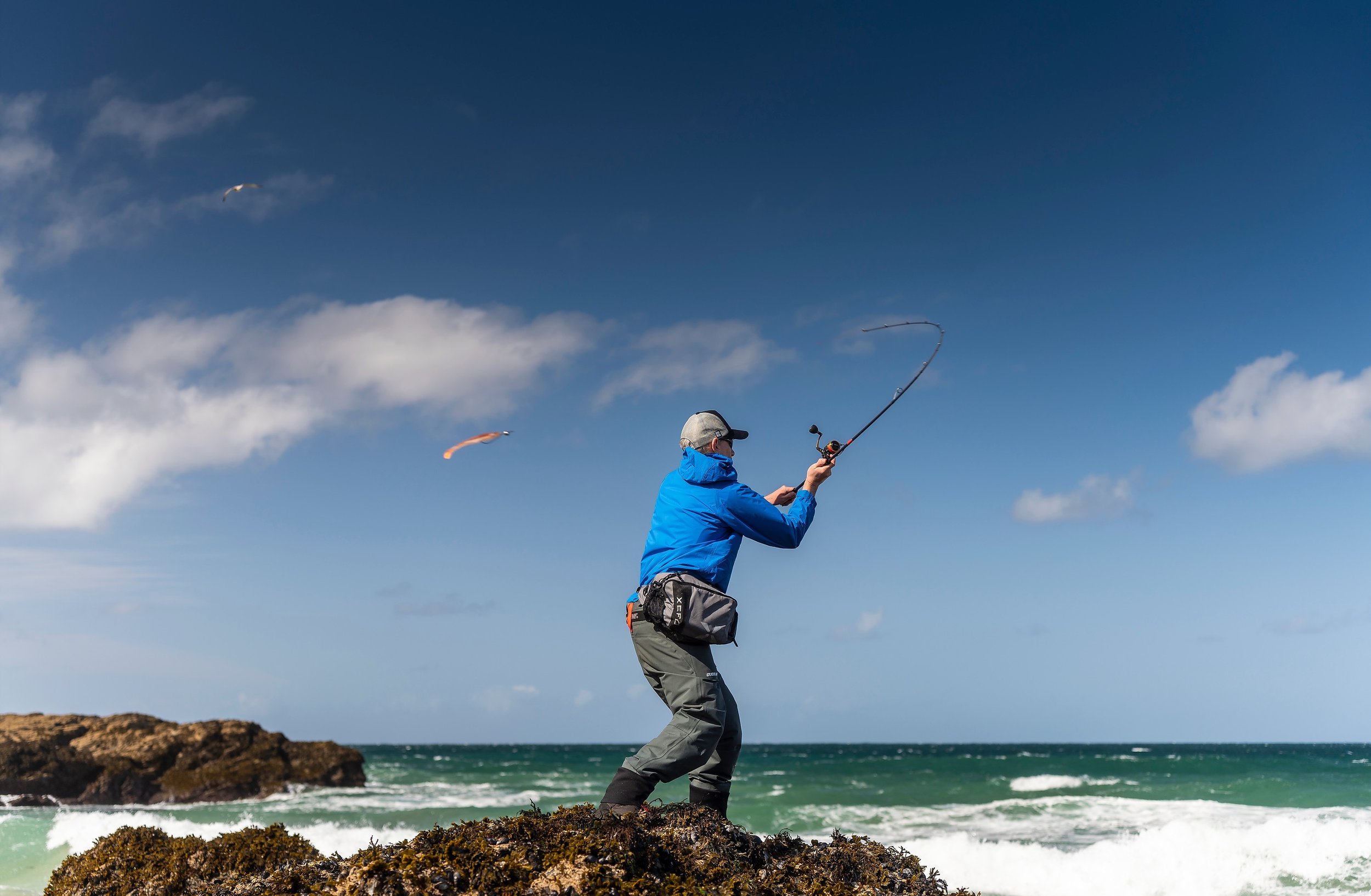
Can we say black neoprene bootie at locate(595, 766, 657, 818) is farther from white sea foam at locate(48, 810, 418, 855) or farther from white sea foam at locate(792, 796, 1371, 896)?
white sea foam at locate(792, 796, 1371, 896)

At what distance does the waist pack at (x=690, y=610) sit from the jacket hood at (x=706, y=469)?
47cm

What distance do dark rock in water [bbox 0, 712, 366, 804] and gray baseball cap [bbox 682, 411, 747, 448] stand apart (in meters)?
27.7

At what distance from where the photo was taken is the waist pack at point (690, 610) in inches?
163

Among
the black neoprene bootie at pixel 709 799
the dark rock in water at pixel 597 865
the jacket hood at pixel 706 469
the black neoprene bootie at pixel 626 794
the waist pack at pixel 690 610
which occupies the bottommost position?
the dark rock in water at pixel 597 865

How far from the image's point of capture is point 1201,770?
4091 centimetres

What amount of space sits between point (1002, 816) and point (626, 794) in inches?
757

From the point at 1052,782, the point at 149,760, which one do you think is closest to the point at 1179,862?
the point at 149,760

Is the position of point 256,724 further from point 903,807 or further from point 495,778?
point 903,807

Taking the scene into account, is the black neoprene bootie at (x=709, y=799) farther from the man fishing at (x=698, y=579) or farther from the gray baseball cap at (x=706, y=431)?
the gray baseball cap at (x=706, y=431)

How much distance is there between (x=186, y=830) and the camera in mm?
14773

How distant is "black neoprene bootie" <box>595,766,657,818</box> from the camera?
13.0 ft

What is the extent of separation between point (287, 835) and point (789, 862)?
11.6 ft

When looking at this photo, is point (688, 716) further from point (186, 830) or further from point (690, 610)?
point (186, 830)

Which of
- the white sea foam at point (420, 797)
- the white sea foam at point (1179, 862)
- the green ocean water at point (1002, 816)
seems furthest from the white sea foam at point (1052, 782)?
the white sea foam at point (1179, 862)
